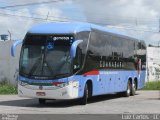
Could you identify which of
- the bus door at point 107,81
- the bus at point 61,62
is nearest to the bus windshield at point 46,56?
the bus at point 61,62

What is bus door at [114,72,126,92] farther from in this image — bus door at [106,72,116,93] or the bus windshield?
the bus windshield

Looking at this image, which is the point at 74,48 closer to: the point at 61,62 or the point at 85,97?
the point at 61,62

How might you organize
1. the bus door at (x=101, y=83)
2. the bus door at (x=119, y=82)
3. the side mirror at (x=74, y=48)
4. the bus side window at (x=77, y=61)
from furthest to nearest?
the bus door at (x=119, y=82) → the bus door at (x=101, y=83) → the bus side window at (x=77, y=61) → the side mirror at (x=74, y=48)

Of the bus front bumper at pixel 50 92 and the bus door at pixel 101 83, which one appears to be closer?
the bus front bumper at pixel 50 92

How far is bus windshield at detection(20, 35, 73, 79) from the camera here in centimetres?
1992

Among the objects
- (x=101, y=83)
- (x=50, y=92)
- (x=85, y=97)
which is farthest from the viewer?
(x=101, y=83)

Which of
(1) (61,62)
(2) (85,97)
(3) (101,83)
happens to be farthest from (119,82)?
(1) (61,62)

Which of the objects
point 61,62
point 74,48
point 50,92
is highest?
point 74,48

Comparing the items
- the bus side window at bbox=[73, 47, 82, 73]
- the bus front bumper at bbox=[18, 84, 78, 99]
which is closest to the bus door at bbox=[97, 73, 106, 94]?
the bus side window at bbox=[73, 47, 82, 73]

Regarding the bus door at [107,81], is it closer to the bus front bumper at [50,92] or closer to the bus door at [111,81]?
the bus door at [111,81]

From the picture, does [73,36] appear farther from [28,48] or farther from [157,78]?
[157,78]

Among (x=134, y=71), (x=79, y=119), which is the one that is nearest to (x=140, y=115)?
(x=79, y=119)

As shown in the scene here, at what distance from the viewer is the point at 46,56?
66.3 feet

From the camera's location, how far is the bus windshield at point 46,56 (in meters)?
19.9
